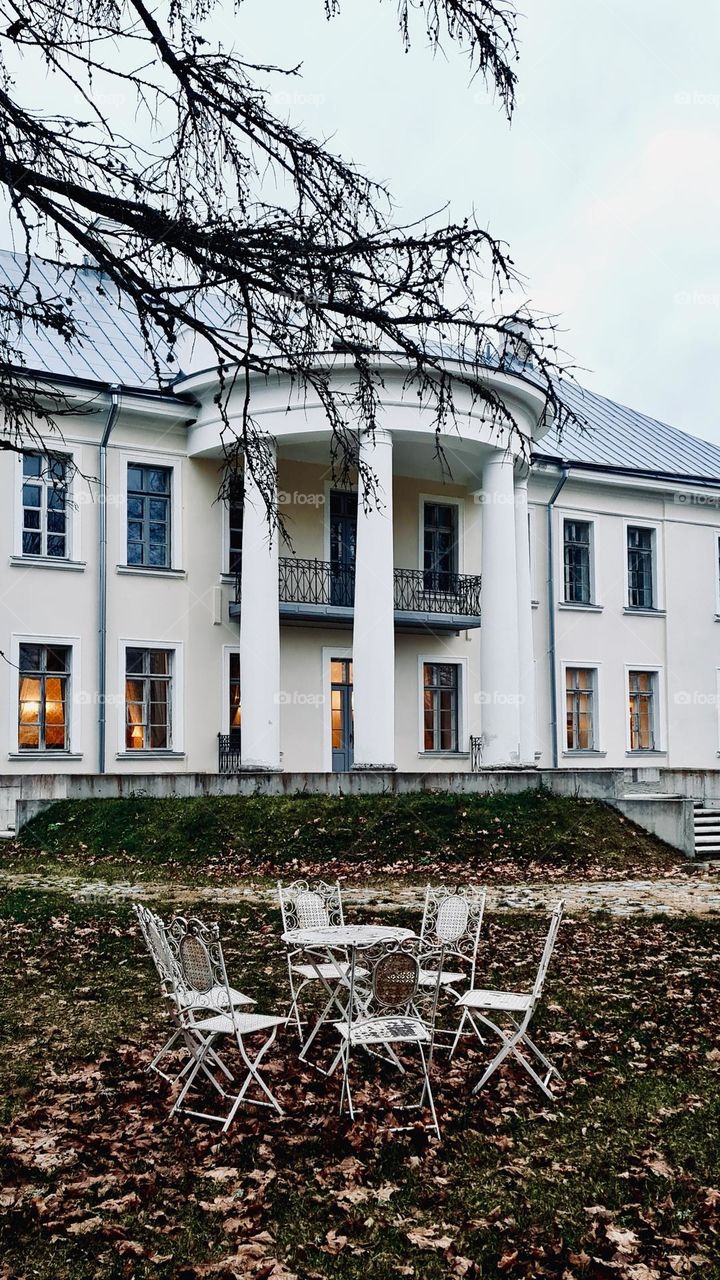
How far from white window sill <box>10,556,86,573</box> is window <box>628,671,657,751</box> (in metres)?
14.2

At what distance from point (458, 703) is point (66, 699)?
8725 millimetres

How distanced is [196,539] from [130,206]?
1848 centimetres

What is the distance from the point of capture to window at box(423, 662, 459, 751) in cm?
2520

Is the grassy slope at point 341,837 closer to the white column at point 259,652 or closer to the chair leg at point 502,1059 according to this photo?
the white column at point 259,652

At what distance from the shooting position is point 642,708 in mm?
29047

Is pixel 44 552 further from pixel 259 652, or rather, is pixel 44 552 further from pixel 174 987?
pixel 174 987

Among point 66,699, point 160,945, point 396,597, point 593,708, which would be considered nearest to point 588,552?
point 593,708

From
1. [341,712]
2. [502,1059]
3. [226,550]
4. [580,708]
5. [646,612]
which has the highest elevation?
[226,550]

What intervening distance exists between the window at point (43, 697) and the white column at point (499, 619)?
309 inches

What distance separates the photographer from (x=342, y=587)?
23.8m

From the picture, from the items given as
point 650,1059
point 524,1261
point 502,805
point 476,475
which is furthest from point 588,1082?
point 476,475

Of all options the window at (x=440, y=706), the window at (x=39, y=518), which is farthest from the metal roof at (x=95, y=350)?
the window at (x=440, y=706)

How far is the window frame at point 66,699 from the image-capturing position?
20.5 meters

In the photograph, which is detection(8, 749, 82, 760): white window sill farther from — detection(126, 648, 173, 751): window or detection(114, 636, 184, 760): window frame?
detection(126, 648, 173, 751): window
